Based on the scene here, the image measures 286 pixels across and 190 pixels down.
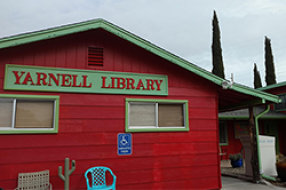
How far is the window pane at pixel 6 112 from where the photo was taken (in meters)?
5.29

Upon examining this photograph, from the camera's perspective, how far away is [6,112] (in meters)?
5.34

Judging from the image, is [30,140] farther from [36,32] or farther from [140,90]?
[140,90]

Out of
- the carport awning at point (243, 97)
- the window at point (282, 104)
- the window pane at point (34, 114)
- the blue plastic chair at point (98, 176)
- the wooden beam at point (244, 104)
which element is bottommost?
the blue plastic chair at point (98, 176)

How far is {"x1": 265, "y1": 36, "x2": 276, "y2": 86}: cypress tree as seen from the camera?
2814 cm

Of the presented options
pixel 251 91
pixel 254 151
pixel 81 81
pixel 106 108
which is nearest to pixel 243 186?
pixel 254 151

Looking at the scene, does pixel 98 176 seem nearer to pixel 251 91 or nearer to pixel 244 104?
pixel 251 91

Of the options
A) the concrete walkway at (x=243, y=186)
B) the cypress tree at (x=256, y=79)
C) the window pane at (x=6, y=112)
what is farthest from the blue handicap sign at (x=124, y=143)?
the cypress tree at (x=256, y=79)

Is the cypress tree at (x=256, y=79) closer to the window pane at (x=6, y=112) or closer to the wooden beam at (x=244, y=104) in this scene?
the wooden beam at (x=244, y=104)

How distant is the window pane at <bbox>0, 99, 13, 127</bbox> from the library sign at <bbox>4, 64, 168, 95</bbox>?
33cm

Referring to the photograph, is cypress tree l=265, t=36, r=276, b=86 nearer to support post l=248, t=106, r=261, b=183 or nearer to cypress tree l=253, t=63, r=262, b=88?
cypress tree l=253, t=63, r=262, b=88

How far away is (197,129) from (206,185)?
1.48 meters

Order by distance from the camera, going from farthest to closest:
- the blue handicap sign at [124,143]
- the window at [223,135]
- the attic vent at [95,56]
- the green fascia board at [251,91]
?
the window at [223,135], the green fascia board at [251,91], the attic vent at [95,56], the blue handicap sign at [124,143]

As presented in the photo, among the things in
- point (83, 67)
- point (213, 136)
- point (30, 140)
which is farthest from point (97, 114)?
point (213, 136)

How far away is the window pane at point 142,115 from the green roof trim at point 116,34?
4.46 ft
